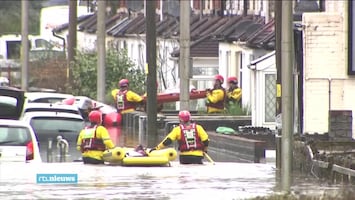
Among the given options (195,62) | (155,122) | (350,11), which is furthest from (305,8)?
(195,62)

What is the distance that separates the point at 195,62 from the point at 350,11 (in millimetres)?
20101

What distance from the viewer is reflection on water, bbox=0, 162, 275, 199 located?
1858 centimetres

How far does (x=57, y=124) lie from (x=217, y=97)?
35.4 ft

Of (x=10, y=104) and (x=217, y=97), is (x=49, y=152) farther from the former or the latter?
(x=217, y=97)

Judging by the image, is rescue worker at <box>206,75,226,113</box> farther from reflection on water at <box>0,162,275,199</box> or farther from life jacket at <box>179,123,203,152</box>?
life jacket at <box>179,123,203,152</box>

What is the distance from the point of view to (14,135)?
74.6 ft

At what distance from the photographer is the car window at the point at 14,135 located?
22573 millimetres

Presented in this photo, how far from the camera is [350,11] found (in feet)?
94.1

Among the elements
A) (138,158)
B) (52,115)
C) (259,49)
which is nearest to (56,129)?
(52,115)

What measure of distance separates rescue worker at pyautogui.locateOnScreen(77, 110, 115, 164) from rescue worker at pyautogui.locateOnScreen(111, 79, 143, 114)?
15.1 metres

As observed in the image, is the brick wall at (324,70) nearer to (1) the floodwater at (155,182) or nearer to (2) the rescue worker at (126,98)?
(1) the floodwater at (155,182)

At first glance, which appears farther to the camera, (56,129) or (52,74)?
(52,74)

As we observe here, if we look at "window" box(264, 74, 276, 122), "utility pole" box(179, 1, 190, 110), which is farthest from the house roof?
"utility pole" box(179, 1, 190, 110)

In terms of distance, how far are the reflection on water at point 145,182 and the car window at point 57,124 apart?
3.01m
